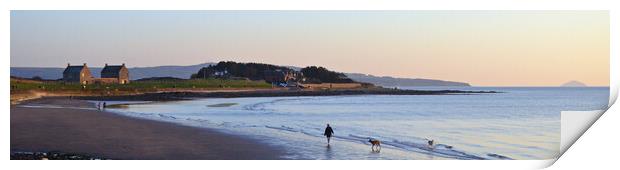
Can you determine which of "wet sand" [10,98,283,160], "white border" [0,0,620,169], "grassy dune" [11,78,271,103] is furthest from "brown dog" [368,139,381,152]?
"grassy dune" [11,78,271,103]

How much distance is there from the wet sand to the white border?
374 mm

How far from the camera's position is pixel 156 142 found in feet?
35.3

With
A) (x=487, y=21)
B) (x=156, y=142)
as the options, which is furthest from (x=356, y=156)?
(x=487, y=21)

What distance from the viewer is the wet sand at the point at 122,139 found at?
9555 mm
